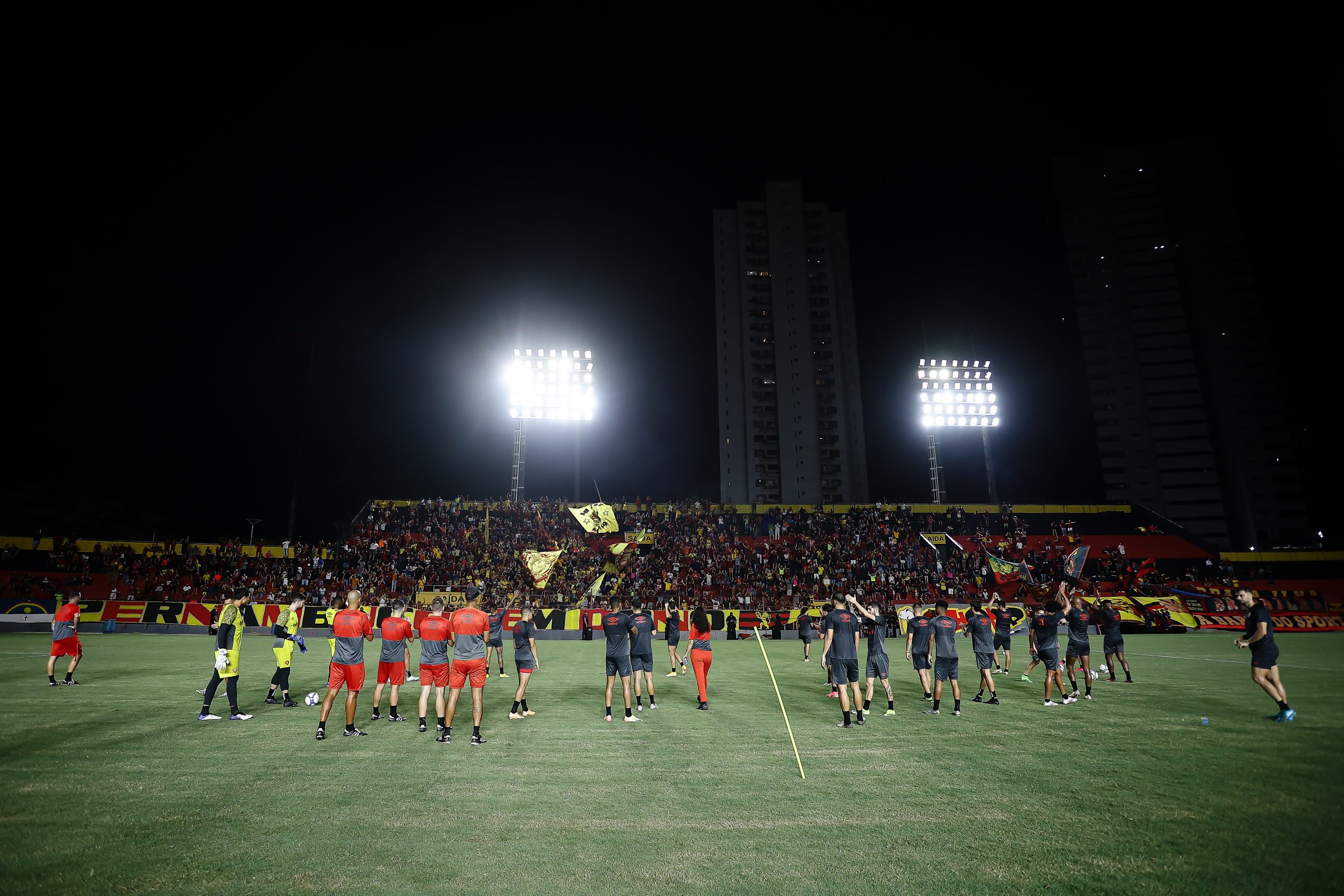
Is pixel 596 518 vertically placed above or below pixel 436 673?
above

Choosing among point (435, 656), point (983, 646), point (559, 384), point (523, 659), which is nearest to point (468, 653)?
point (435, 656)

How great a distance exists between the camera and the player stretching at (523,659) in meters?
12.0

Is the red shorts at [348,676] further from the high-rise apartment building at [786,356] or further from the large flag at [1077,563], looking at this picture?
the high-rise apartment building at [786,356]

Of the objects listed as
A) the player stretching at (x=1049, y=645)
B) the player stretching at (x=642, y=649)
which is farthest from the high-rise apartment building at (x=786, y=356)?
the player stretching at (x=642, y=649)

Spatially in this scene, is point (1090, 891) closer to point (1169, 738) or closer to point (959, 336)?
point (1169, 738)

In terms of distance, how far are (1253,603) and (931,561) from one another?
33.4 m

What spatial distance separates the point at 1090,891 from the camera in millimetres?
4922

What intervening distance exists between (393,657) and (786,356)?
74114 mm

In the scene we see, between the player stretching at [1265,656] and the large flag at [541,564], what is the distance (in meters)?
32.3

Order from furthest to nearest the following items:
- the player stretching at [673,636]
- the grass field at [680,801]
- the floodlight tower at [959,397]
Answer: the floodlight tower at [959,397] < the player stretching at [673,636] < the grass field at [680,801]

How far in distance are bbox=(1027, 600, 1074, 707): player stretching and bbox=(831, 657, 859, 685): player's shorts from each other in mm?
4983

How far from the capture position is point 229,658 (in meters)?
11.4

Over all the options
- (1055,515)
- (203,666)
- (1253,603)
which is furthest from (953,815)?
(1055,515)

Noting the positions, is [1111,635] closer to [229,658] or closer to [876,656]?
[876,656]
